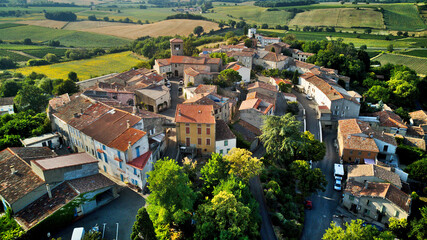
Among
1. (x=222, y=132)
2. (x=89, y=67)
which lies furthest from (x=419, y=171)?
(x=89, y=67)

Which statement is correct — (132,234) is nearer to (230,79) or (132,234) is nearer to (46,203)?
(46,203)

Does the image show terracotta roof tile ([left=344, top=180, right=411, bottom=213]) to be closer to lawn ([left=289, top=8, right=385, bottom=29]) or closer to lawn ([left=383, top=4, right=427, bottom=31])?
lawn ([left=289, top=8, right=385, bottom=29])

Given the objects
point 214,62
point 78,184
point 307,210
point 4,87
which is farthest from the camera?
point 214,62

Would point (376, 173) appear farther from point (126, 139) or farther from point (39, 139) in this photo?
point (39, 139)

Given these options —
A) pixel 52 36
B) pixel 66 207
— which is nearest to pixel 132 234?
pixel 66 207

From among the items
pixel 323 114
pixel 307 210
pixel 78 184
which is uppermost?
pixel 78 184

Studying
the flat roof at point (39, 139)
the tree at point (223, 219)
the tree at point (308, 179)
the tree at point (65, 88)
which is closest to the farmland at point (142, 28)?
the tree at point (65, 88)

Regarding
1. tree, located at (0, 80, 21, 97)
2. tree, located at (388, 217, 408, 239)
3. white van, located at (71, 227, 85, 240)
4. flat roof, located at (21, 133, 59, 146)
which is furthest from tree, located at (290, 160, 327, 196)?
tree, located at (0, 80, 21, 97)
